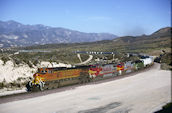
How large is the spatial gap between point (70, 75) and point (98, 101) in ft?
29.6

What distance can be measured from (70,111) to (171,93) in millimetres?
17054

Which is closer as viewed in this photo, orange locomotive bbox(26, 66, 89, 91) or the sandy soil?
the sandy soil

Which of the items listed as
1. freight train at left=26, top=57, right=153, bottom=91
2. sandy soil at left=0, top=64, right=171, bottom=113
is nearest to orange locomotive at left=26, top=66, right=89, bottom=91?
freight train at left=26, top=57, right=153, bottom=91

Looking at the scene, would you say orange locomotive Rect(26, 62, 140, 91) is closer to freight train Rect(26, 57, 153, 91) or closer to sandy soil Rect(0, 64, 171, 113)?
freight train Rect(26, 57, 153, 91)

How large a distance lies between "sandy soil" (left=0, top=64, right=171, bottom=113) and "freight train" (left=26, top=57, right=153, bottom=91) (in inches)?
90.6

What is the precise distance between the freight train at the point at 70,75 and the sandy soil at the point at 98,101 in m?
2.30

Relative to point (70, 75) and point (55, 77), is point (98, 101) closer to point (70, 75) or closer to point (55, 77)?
point (55, 77)

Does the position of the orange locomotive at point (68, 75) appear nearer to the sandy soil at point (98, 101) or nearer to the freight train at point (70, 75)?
the freight train at point (70, 75)

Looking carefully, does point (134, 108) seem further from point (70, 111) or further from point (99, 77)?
point (99, 77)

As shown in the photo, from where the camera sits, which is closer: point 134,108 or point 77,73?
point 134,108

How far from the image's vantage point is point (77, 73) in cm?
3366

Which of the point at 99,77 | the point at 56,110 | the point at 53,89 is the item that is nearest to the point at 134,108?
the point at 56,110

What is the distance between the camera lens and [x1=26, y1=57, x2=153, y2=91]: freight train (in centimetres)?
2789

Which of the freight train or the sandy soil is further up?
the freight train
